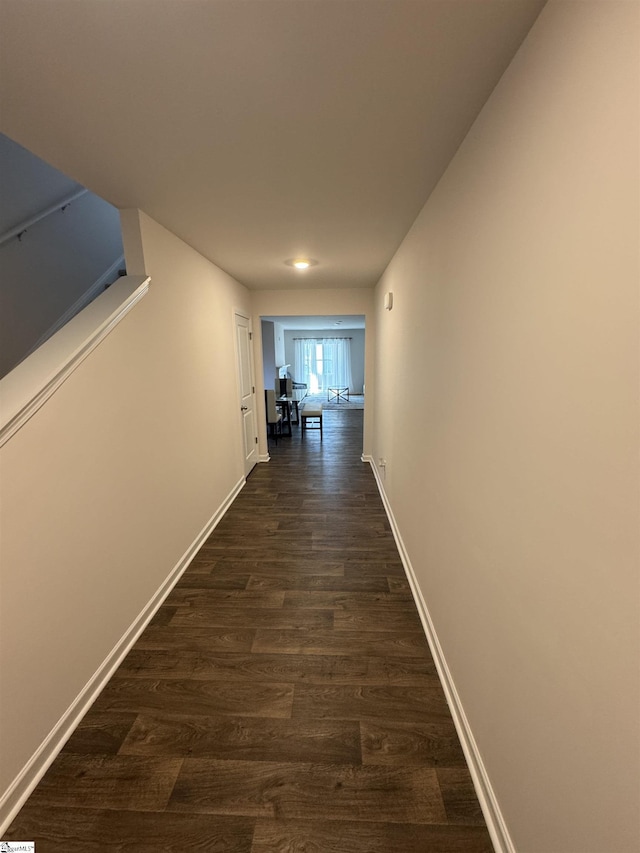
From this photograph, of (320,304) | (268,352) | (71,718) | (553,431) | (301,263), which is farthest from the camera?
(268,352)

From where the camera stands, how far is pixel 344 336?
1025 centimetres

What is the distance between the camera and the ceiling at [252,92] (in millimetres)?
808

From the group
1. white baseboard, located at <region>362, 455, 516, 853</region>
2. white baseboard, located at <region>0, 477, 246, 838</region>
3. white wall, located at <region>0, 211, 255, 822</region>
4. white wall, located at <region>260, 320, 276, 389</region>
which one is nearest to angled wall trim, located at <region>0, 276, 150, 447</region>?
white wall, located at <region>0, 211, 255, 822</region>

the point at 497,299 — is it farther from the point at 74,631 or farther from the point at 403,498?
the point at 74,631

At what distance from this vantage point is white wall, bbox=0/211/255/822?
3.84 ft

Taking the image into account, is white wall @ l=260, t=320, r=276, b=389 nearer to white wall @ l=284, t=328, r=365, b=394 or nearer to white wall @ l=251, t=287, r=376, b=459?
white wall @ l=251, t=287, r=376, b=459

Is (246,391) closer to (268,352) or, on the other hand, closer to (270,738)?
(268,352)

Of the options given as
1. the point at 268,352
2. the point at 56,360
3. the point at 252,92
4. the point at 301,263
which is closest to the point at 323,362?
the point at 268,352

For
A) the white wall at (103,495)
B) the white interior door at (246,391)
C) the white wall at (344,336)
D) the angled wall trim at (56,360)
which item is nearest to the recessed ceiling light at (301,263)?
the white wall at (103,495)

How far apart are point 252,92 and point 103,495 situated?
171cm

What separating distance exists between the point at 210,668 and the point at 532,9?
2567 millimetres

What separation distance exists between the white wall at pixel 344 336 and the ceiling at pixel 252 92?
860 cm

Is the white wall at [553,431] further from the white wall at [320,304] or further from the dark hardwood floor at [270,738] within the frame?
the white wall at [320,304]

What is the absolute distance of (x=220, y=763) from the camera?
1.24 metres
